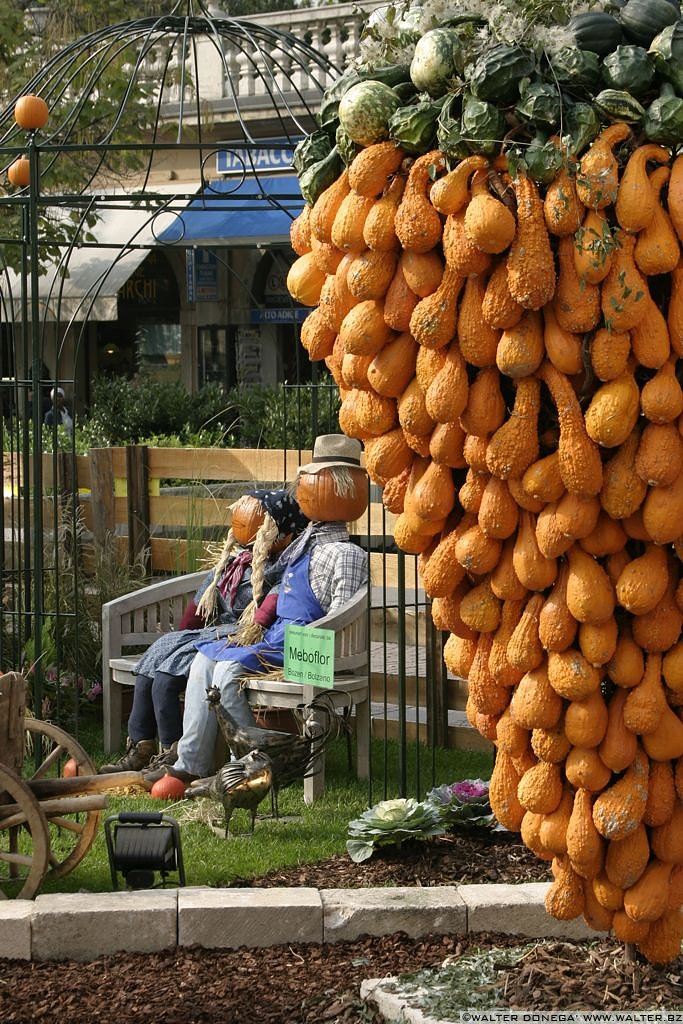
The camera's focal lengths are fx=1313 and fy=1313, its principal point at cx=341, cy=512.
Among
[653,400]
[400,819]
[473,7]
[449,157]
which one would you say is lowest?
[400,819]

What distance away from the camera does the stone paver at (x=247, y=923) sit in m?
3.88

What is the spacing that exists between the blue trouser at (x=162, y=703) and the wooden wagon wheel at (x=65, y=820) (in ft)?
2.28

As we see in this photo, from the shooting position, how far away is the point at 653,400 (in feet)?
7.94

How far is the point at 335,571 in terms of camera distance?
5.72 m

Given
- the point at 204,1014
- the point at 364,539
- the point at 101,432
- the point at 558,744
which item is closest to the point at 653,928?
the point at 558,744

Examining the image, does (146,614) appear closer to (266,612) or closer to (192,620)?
(192,620)

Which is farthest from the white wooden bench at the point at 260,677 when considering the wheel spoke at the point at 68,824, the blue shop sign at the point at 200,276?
the blue shop sign at the point at 200,276

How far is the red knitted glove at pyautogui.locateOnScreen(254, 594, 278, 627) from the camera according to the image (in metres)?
5.86

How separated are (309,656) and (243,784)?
0.56 metres

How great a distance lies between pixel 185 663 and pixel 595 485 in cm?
378

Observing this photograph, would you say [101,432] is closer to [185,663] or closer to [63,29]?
[63,29]

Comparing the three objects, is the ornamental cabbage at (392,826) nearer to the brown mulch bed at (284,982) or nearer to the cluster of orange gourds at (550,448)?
the brown mulch bed at (284,982)

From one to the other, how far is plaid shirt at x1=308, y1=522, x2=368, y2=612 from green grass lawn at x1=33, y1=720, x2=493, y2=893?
72cm

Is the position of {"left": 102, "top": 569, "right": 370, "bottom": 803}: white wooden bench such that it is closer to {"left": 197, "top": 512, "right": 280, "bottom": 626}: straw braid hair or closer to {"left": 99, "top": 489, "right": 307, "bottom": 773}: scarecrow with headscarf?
{"left": 99, "top": 489, "right": 307, "bottom": 773}: scarecrow with headscarf
